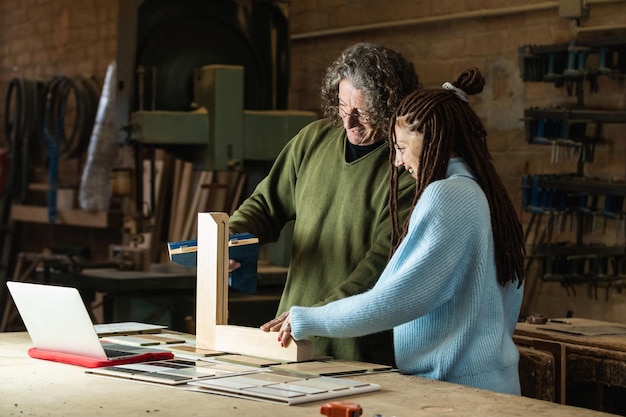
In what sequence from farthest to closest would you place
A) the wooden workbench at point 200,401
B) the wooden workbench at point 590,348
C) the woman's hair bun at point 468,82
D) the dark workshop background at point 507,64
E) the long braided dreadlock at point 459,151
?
the dark workshop background at point 507,64 < the wooden workbench at point 590,348 < the woman's hair bun at point 468,82 < the long braided dreadlock at point 459,151 < the wooden workbench at point 200,401

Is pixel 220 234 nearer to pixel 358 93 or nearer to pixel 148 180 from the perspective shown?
pixel 358 93

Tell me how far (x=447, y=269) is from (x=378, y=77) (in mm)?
868

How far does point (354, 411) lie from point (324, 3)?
17.4 ft

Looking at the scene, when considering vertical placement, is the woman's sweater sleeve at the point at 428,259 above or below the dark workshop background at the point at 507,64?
below

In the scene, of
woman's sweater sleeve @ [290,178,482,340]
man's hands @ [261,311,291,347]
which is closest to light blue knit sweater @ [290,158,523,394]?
woman's sweater sleeve @ [290,178,482,340]

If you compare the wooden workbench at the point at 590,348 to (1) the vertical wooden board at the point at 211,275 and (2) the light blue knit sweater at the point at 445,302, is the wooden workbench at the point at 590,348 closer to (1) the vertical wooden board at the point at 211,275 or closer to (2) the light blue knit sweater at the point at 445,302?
(2) the light blue knit sweater at the point at 445,302

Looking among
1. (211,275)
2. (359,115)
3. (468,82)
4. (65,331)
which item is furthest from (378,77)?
(65,331)

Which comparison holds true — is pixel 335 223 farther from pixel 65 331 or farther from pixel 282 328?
pixel 65 331

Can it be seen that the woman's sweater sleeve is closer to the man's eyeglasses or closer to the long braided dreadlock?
the long braided dreadlock

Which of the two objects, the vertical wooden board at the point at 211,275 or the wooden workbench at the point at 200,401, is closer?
the wooden workbench at the point at 200,401

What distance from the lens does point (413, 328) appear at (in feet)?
8.29

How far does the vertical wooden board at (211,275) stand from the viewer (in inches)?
116

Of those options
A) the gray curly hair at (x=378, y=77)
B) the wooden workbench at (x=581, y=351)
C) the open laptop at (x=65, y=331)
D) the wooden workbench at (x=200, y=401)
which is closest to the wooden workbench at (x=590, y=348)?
the wooden workbench at (x=581, y=351)

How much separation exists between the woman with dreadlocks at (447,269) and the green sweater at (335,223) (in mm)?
390
